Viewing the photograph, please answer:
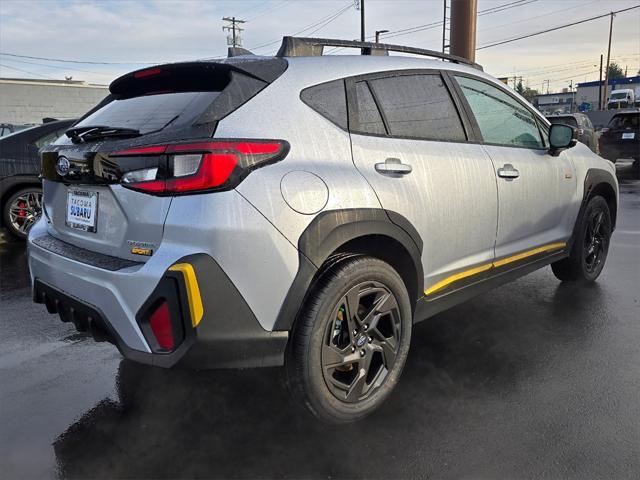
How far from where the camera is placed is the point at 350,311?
95.7 inches

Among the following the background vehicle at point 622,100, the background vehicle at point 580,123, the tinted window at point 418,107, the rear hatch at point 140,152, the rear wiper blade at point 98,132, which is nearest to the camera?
the rear hatch at point 140,152

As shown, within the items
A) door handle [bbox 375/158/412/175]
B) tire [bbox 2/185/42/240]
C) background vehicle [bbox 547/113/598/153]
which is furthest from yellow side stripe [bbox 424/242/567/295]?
background vehicle [bbox 547/113/598/153]

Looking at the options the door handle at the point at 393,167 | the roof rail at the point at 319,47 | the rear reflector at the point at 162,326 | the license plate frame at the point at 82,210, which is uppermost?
the roof rail at the point at 319,47

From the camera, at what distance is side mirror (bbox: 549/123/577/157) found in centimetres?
374

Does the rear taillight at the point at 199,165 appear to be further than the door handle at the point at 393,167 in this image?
No

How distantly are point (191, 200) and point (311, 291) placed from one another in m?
0.65

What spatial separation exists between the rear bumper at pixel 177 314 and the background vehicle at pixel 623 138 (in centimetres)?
1637

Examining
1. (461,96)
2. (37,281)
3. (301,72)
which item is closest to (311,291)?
(301,72)

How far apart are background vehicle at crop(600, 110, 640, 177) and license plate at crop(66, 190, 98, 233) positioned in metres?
16.5

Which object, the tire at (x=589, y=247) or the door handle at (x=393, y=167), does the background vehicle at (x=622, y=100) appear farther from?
the door handle at (x=393, y=167)

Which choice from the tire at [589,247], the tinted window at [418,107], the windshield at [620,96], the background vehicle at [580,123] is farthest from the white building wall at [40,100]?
the windshield at [620,96]

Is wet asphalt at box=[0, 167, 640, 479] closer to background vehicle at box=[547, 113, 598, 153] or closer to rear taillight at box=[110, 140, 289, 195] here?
rear taillight at box=[110, 140, 289, 195]

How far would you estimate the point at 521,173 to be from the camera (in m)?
3.47

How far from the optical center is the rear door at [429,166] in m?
2.56
